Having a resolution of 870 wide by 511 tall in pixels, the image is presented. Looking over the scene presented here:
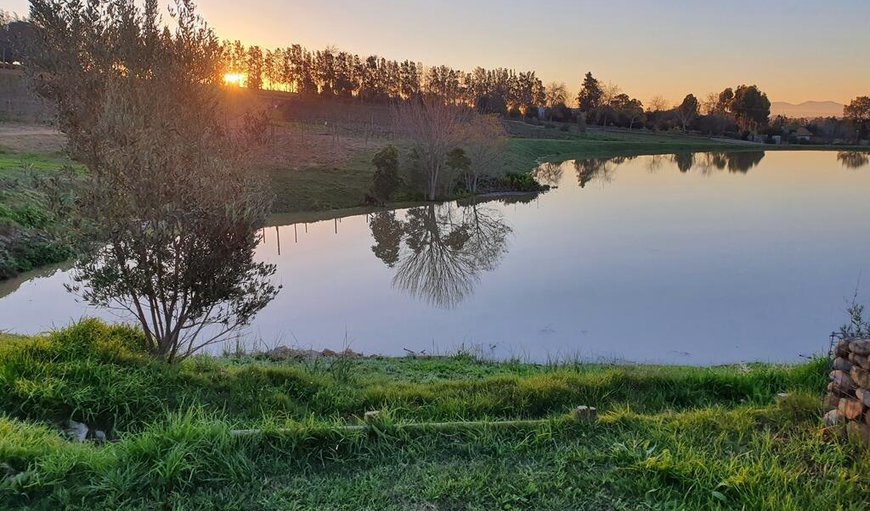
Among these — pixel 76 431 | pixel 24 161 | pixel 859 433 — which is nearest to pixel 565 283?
pixel 859 433

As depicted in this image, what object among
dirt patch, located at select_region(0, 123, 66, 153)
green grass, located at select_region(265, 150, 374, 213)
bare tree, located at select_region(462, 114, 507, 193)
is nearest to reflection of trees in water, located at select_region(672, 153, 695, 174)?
bare tree, located at select_region(462, 114, 507, 193)

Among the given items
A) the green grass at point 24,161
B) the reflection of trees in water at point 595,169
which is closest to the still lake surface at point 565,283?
the green grass at point 24,161

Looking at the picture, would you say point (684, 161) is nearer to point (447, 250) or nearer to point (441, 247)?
point (441, 247)

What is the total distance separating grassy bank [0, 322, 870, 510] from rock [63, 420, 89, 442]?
0.32ft

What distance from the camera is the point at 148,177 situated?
17.4 ft

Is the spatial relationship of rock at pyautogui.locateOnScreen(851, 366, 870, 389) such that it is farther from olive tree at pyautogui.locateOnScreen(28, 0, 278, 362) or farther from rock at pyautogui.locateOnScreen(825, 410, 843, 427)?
olive tree at pyautogui.locateOnScreen(28, 0, 278, 362)

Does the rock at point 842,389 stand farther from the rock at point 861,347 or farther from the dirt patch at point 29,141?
the dirt patch at point 29,141

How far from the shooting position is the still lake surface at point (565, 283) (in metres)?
9.58

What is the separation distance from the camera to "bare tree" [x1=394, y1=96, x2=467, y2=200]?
28.3 m

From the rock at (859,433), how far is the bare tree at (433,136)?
2530 centimetres

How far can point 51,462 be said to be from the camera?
338 centimetres

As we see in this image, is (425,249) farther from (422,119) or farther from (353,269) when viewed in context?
→ (422,119)

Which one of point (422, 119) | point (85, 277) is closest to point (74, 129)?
point (85, 277)

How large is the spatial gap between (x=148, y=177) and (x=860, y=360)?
19.7ft
